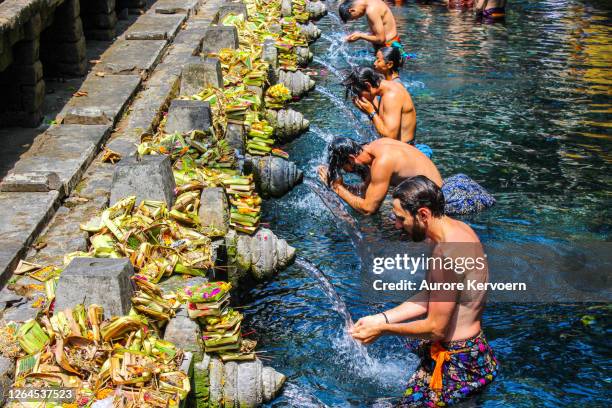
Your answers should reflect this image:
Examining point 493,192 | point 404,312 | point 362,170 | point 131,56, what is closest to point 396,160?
point 362,170

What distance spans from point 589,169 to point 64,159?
6084mm

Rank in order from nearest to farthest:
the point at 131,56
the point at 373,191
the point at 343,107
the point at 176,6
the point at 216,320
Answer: the point at 216,320, the point at 373,191, the point at 131,56, the point at 343,107, the point at 176,6

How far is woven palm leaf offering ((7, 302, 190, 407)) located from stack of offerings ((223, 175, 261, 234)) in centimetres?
228

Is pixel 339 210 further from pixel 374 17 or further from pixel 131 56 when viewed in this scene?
pixel 374 17

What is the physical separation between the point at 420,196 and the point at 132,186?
2.54m

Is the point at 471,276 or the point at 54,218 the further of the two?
the point at 54,218

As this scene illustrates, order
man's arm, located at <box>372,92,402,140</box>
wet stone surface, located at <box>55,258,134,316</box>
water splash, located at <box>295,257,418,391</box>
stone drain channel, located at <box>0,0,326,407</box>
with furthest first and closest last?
man's arm, located at <box>372,92,402,140</box>, water splash, located at <box>295,257,418,391</box>, stone drain channel, located at <box>0,0,326,407</box>, wet stone surface, located at <box>55,258,134,316</box>

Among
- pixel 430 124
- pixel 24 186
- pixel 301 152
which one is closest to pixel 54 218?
pixel 24 186

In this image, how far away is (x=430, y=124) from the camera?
11141mm

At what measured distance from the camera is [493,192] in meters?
8.93

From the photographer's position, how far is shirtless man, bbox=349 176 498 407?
4.66 metres

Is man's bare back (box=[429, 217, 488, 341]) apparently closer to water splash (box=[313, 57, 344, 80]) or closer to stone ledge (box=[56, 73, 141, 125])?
stone ledge (box=[56, 73, 141, 125])

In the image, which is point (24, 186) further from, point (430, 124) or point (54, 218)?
point (430, 124)

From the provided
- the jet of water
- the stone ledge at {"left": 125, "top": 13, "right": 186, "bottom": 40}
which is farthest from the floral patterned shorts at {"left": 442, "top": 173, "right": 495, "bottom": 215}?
the stone ledge at {"left": 125, "top": 13, "right": 186, "bottom": 40}
